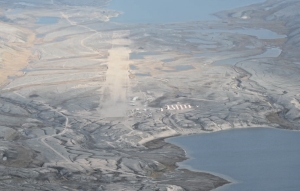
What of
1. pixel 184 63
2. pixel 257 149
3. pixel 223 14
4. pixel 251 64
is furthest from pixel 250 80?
pixel 223 14

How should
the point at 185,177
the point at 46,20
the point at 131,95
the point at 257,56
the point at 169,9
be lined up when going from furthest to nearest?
the point at 169,9
the point at 46,20
the point at 257,56
the point at 131,95
the point at 185,177

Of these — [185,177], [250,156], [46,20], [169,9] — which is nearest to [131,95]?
[250,156]

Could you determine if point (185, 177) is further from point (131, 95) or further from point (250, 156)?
point (131, 95)

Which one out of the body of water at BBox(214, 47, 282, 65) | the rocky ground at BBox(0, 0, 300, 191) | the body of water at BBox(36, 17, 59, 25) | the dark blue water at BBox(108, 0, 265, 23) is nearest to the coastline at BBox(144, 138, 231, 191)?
the rocky ground at BBox(0, 0, 300, 191)

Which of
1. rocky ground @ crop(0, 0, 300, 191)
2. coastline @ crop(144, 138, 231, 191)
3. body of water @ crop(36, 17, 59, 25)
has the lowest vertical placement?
coastline @ crop(144, 138, 231, 191)

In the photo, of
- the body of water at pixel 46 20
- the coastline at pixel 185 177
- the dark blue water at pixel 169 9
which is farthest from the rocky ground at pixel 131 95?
the dark blue water at pixel 169 9

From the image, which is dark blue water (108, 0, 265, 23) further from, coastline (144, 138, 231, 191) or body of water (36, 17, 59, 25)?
coastline (144, 138, 231, 191)

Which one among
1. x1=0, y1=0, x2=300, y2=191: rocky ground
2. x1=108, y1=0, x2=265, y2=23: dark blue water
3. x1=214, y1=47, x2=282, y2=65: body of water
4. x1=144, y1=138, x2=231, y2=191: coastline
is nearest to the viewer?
x1=144, y1=138, x2=231, y2=191: coastline
